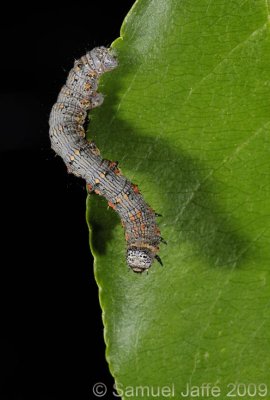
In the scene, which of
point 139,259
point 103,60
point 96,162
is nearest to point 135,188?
point 96,162

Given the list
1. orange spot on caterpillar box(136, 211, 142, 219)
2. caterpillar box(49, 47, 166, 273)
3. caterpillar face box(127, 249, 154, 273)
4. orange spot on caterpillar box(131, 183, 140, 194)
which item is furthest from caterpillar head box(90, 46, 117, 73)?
caterpillar face box(127, 249, 154, 273)

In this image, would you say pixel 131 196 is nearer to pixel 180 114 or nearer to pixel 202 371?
pixel 180 114

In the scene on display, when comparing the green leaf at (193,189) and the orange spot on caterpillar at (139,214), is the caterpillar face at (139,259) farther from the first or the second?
the orange spot on caterpillar at (139,214)

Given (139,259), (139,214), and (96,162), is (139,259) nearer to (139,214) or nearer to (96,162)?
(139,214)

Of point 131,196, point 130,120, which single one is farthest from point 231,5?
point 131,196

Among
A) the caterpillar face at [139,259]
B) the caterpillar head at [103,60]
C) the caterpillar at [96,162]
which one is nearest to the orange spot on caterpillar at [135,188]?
the caterpillar at [96,162]
